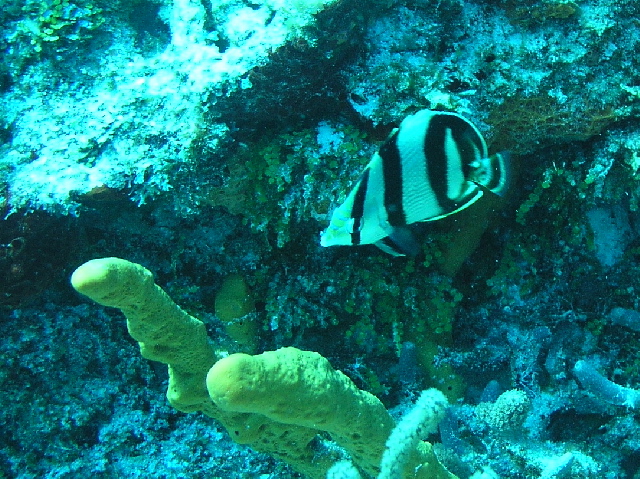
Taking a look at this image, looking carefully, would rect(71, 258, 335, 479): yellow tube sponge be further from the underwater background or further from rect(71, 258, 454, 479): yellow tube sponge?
the underwater background

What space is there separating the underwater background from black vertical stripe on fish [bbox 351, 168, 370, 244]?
132 cm

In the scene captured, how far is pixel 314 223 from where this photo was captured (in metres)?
3.32

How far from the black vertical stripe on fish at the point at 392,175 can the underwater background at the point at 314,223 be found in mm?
1246

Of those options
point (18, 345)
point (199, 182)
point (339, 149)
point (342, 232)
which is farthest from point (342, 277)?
point (18, 345)

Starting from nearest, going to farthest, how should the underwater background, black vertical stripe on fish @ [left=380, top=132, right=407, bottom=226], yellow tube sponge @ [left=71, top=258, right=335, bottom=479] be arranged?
black vertical stripe on fish @ [left=380, top=132, right=407, bottom=226] → yellow tube sponge @ [left=71, top=258, right=335, bottom=479] → the underwater background

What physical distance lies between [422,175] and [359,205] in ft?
0.88

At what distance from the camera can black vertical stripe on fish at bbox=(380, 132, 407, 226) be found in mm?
1711

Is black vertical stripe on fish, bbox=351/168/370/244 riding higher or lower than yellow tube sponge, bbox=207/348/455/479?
higher

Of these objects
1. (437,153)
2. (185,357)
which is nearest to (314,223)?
(185,357)

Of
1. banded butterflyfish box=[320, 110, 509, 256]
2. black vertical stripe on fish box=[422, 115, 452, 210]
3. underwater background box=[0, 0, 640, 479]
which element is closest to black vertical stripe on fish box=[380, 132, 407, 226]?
banded butterflyfish box=[320, 110, 509, 256]

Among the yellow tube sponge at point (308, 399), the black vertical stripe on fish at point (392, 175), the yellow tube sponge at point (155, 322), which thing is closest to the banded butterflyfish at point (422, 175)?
the black vertical stripe on fish at point (392, 175)

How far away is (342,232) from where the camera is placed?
71.2 inches

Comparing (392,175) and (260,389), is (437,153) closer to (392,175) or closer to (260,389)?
(392,175)

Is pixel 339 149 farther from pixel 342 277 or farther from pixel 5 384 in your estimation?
pixel 5 384
